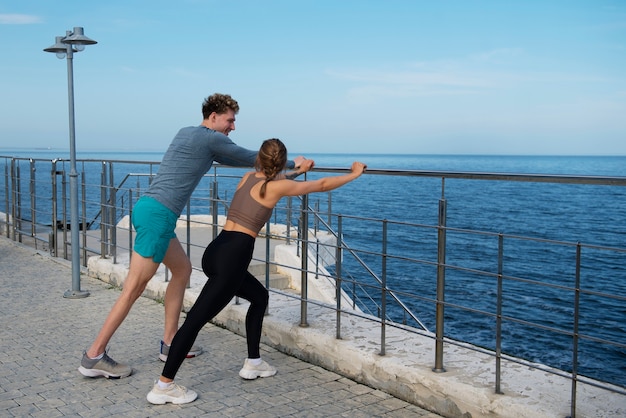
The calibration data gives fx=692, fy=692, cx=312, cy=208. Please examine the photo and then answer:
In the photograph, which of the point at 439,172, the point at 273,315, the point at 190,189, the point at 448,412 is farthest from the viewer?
A: the point at 273,315

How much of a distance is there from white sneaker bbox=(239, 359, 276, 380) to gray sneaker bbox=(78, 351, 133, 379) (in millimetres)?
761

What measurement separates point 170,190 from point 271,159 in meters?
0.74

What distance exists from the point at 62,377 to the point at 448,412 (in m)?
2.38

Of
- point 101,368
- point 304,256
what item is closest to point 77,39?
point 304,256

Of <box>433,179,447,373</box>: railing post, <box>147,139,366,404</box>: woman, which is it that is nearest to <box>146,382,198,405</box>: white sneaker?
<box>147,139,366,404</box>: woman

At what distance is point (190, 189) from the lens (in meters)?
4.14

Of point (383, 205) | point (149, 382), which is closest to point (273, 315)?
point (149, 382)

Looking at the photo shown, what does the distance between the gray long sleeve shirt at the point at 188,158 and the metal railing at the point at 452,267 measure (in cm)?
56

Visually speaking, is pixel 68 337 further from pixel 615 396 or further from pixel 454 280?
pixel 454 280

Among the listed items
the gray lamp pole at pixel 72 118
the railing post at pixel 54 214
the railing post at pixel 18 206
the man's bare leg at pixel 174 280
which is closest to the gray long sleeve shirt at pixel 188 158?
the man's bare leg at pixel 174 280

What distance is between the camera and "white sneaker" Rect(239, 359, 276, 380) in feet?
13.9

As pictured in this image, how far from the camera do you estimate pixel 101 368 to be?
4.25 meters

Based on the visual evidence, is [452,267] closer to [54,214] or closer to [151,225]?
[151,225]

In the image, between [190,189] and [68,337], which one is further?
[68,337]
